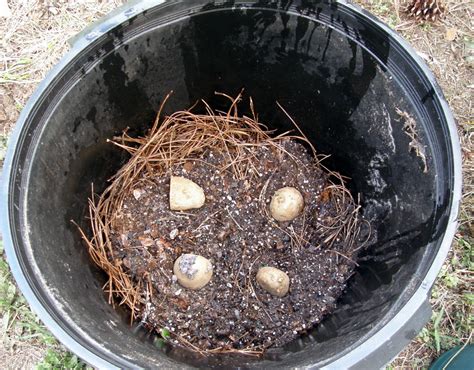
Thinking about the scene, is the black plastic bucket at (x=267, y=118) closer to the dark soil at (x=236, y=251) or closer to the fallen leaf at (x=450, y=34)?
the dark soil at (x=236, y=251)

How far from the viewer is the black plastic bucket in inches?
37.9

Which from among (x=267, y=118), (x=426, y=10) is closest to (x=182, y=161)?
(x=267, y=118)

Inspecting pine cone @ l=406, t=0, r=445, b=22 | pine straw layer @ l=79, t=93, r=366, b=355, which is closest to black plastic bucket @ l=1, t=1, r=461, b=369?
pine straw layer @ l=79, t=93, r=366, b=355

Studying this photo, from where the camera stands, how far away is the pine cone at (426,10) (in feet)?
5.52

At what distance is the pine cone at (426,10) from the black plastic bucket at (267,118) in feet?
2.17

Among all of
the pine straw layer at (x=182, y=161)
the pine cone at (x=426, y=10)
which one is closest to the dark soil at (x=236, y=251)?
the pine straw layer at (x=182, y=161)

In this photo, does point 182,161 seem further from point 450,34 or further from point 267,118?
point 450,34

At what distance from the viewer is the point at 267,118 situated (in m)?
1.50

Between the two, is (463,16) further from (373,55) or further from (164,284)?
(164,284)

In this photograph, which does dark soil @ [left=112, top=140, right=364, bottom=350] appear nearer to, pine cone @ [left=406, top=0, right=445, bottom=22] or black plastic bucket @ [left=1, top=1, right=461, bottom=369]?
black plastic bucket @ [left=1, top=1, right=461, bottom=369]

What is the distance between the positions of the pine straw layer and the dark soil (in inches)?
0.8

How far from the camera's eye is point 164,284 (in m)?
1.31

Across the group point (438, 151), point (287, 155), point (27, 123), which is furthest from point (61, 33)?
point (438, 151)

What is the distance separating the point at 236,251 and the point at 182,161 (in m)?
0.33
